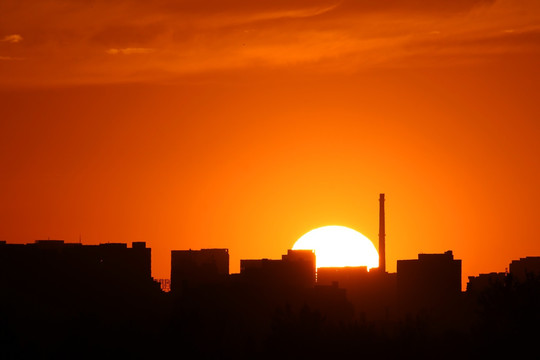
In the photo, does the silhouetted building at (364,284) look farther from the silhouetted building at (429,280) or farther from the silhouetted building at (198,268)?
the silhouetted building at (198,268)

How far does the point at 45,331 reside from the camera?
6844 cm

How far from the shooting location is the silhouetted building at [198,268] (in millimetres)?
108425

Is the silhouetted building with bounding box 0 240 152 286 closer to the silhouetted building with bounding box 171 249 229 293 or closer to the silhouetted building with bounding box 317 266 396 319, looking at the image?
the silhouetted building with bounding box 171 249 229 293

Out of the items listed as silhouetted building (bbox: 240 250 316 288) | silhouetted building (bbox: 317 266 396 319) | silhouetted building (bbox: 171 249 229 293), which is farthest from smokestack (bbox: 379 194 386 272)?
→ silhouetted building (bbox: 171 249 229 293)

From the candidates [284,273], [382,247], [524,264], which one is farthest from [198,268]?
[524,264]

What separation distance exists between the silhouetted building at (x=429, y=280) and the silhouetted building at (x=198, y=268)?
51.6 feet

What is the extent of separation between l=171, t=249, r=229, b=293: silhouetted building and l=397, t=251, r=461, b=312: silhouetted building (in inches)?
619

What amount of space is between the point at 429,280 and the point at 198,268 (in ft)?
66.9

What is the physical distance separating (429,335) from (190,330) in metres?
11.8

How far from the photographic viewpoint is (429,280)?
118812mm

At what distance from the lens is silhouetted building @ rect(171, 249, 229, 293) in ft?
356

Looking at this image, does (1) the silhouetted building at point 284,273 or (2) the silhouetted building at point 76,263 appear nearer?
(2) the silhouetted building at point 76,263

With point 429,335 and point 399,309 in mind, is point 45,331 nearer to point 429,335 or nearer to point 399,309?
point 429,335

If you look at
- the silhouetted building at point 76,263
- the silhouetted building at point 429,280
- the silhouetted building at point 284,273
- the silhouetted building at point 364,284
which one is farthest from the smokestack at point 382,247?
the silhouetted building at point 76,263
